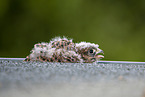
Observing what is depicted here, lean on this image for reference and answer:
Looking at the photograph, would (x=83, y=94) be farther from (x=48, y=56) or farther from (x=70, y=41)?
(x=70, y=41)

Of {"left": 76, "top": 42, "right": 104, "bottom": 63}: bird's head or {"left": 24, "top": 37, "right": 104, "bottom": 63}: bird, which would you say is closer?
{"left": 24, "top": 37, "right": 104, "bottom": 63}: bird

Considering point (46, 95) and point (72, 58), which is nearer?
point (46, 95)

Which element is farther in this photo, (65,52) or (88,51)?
(88,51)

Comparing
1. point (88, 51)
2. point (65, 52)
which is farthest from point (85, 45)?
point (65, 52)

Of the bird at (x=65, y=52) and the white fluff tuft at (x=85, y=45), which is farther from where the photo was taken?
the white fluff tuft at (x=85, y=45)

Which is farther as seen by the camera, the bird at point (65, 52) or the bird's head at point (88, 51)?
the bird's head at point (88, 51)

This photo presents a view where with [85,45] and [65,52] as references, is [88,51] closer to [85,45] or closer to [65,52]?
[85,45]

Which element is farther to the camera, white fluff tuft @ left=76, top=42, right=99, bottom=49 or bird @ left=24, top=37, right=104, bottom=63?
white fluff tuft @ left=76, top=42, right=99, bottom=49

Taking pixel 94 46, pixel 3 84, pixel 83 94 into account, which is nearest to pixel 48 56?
pixel 94 46
